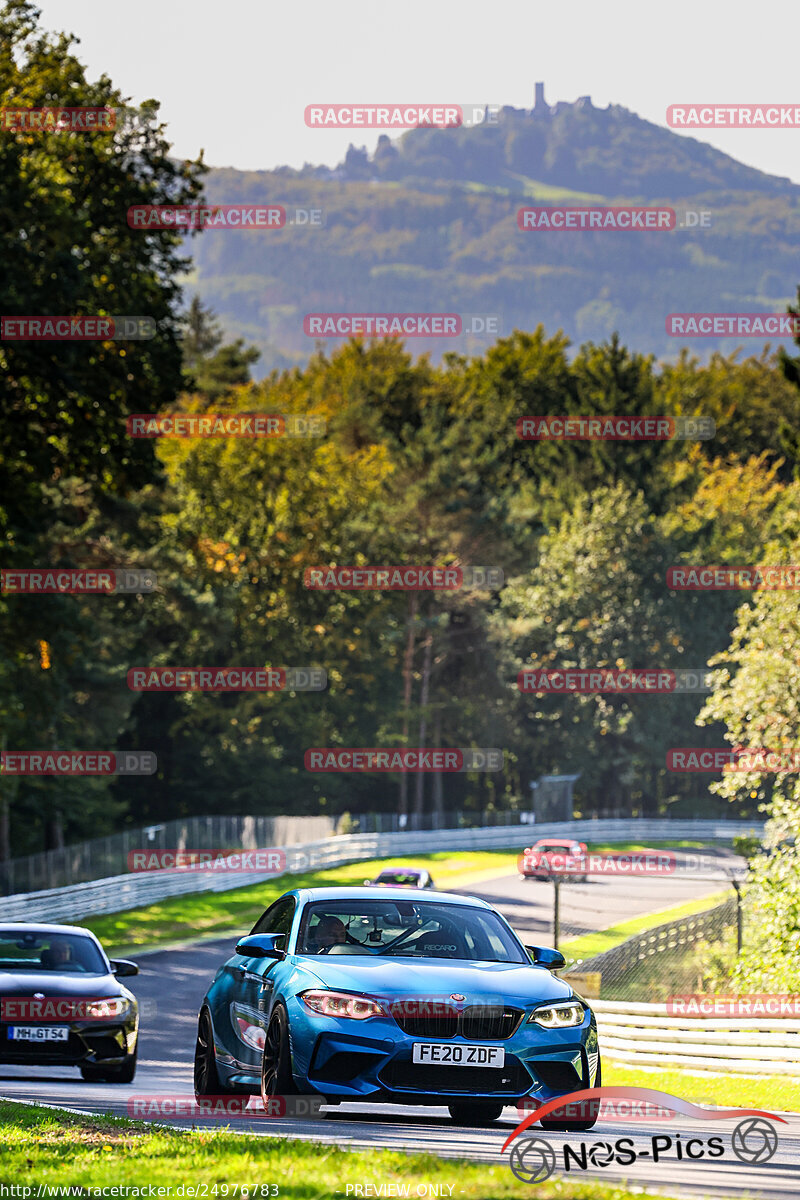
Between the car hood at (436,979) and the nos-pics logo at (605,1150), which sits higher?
the car hood at (436,979)

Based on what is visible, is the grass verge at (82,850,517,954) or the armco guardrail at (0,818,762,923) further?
the grass verge at (82,850,517,954)

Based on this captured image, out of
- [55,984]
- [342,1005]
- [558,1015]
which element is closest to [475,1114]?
[558,1015]

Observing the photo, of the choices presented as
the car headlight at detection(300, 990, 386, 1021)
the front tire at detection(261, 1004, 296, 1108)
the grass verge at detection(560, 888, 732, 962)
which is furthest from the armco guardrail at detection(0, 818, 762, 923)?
the car headlight at detection(300, 990, 386, 1021)

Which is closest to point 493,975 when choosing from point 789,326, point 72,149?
point 72,149

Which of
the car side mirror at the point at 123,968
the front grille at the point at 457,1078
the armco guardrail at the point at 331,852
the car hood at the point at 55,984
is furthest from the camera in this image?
the armco guardrail at the point at 331,852

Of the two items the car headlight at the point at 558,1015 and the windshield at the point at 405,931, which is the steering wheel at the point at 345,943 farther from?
the car headlight at the point at 558,1015

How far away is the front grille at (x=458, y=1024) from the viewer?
8148 millimetres

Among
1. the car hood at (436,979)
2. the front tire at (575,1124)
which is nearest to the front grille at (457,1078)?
the front tire at (575,1124)

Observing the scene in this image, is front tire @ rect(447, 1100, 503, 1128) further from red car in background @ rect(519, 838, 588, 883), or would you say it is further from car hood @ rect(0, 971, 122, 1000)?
red car in background @ rect(519, 838, 588, 883)

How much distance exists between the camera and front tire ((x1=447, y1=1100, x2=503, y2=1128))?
28.3ft

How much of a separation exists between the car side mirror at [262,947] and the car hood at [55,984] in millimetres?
4223

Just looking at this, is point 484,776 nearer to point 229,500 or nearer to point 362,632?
point 362,632

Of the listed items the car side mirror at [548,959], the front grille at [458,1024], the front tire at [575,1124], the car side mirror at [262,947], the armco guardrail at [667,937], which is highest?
the car side mirror at [262,947]

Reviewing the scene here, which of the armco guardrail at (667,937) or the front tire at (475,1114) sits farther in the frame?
the armco guardrail at (667,937)
